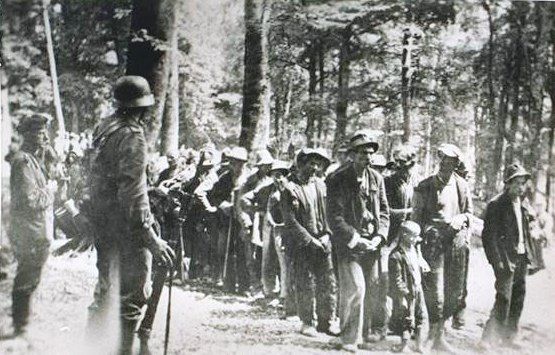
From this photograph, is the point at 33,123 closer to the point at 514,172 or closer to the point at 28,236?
the point at 28,236

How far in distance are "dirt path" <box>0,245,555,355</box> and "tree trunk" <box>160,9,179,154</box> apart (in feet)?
4.01

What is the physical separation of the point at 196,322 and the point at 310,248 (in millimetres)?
1195

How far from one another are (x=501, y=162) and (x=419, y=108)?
922 millimetres

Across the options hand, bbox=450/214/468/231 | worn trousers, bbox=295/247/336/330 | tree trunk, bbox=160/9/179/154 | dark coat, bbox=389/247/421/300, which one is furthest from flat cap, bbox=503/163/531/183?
tree trunk, bbox=160/9/179/154

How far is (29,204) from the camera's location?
16.6 feet

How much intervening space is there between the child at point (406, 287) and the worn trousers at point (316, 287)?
537 mm

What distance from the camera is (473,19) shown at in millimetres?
5480

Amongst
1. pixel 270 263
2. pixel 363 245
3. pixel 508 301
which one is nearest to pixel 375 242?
pixel 363 245

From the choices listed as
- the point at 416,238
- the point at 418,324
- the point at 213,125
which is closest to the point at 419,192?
the point at 416,238

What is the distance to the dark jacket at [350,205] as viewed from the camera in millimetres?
4969

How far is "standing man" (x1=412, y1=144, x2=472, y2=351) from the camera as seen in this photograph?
5.20 meters

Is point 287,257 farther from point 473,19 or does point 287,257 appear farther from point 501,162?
point 473,19

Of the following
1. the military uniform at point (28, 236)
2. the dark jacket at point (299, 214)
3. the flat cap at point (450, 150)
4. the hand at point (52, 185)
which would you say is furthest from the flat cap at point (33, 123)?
the flat cap at point (450, 150)

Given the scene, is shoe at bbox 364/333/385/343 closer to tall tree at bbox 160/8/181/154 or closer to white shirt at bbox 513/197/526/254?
white shirt at bbox 513/197/526/254
